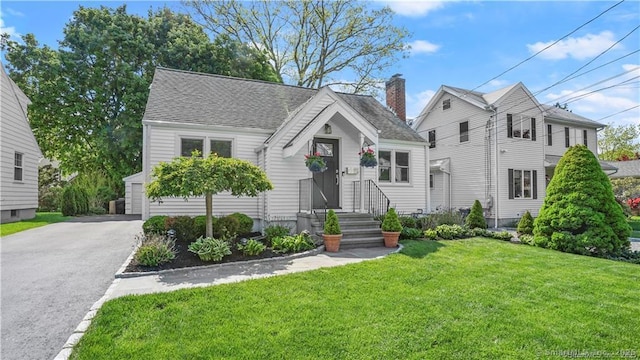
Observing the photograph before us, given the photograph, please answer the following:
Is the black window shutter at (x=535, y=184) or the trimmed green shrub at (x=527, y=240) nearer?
the trimmed green shrub at (x=527, y=240)

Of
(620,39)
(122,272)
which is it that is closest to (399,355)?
(122,272)

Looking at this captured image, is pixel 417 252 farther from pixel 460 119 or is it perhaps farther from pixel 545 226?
pixel 460 119

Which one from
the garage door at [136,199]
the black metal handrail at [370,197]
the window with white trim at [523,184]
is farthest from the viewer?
the garage door at [136,199]

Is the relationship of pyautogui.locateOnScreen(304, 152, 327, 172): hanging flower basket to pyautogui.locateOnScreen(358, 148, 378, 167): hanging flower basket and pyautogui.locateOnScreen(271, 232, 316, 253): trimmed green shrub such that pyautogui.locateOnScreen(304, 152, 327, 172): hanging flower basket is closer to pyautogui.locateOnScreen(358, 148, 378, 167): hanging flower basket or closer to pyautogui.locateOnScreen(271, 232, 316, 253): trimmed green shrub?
pyautogui.locateOnScreen(358, 148, 378, 167): hanging flower basket

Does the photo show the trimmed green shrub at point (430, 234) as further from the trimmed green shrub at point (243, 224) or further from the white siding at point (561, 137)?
the white siding at point (561, 137)

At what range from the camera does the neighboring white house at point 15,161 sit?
491 inches

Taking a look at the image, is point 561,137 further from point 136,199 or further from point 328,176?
point 136,199

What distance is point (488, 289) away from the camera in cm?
518

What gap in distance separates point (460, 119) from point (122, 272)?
691 inches

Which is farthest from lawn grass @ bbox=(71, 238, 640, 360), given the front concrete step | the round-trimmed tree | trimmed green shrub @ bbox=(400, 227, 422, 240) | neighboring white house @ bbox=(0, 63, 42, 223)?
neighboring white house @ bbox=(0, 63, 42, 223)

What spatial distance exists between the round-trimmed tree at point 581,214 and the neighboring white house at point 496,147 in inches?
276

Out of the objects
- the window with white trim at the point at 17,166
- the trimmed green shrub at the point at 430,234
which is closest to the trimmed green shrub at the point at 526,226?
the trimmed green shrub at the point at 430,234

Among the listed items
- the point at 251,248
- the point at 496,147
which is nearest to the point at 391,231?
the point at 251,248

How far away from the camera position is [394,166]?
12.8 metres
